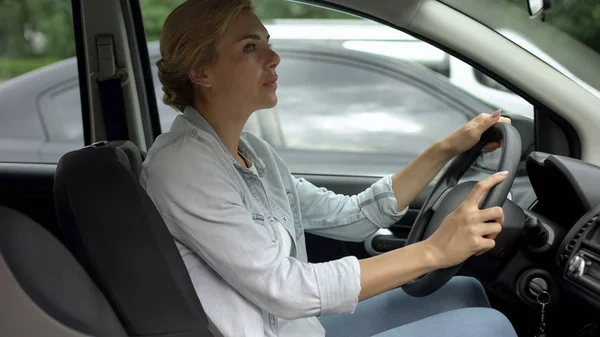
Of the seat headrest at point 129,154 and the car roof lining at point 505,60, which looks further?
the car roof lining at point 505,60

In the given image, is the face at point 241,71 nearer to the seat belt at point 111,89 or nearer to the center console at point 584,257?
the center console at point 584,257

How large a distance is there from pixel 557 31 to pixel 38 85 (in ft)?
6.48

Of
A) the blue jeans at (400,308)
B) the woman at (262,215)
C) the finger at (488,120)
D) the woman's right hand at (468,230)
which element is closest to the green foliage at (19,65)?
the woman at (262,215)

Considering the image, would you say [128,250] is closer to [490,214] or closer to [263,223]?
[263,223]

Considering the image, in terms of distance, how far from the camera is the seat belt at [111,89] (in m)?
2.43

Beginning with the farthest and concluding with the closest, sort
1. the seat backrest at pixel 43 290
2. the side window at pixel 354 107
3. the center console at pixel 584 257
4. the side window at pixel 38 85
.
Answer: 1. the side window at pixel 354 107
2. the side window at pixel 38 85
3. the center console at pixel 584 257
4. the seat backrest at pixel 43 290

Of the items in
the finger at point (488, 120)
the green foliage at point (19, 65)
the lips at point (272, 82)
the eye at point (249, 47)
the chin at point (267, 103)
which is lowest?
the finger at point (488, 120)

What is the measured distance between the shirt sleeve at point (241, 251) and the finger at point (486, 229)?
0.25 metres

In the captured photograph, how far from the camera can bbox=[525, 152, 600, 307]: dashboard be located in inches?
61.8

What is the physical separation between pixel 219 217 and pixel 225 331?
242mm

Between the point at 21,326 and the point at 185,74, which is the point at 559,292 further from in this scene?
the point at 21,326

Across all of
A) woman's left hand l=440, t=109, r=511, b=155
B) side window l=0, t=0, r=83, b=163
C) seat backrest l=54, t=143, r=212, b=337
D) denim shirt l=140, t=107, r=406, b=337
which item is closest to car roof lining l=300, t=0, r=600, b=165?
woman's left hand l=440, t=109, r=511, b=155

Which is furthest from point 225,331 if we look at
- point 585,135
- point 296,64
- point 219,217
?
point 296,64

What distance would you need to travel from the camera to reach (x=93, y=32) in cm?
241
